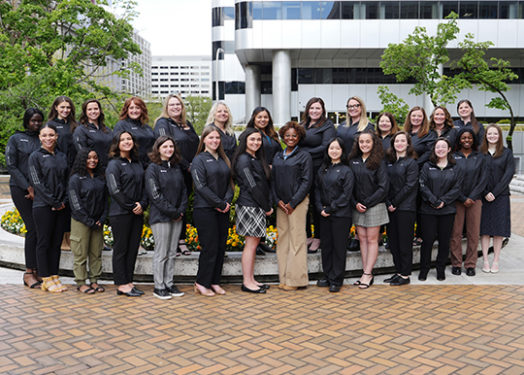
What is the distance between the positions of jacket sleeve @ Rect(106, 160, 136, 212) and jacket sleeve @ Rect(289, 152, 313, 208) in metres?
2.02

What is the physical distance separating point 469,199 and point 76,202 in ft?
17.2

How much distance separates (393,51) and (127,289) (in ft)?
73.7

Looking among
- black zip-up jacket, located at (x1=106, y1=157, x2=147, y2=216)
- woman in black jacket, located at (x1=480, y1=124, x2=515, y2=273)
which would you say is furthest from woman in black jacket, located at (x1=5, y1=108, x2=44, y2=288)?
woman in black jacket, located at (x1=480, y1=124, x2=515, y2=273)

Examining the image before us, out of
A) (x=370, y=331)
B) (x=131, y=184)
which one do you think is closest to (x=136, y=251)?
(x=131, y=184)

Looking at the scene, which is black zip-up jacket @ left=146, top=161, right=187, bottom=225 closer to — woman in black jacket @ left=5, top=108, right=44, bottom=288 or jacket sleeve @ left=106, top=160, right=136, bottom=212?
jacket sleeve @ left=106, top=160, right=136, bottom=212

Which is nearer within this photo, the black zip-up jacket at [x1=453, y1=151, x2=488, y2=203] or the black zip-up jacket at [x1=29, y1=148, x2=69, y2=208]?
the black zip-up jacket at [x1=29, y1=148, x2=69, y2=208]

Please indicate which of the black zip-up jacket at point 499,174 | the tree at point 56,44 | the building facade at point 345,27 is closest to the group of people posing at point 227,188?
the black zip-up jacket at point 499,174

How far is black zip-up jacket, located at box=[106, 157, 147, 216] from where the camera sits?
20.6ft

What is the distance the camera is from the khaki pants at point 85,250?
21.5 feet

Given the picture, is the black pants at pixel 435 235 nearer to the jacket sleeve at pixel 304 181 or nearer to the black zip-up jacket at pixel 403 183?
the black zip-up jacket at pixel 403 183

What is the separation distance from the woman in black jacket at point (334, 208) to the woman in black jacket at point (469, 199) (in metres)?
1.83

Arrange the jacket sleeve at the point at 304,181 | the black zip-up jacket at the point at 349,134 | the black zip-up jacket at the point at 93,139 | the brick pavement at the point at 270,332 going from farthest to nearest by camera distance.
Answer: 1. the black zip-up jacket at the point at 349,134
2. the black zip-up jacket at the point at 93,139
3. the jacket sleeve at the point at 304,181
4. the brick pavement at the point at 270,332

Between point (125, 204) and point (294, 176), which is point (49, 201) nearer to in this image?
point (125, 204)

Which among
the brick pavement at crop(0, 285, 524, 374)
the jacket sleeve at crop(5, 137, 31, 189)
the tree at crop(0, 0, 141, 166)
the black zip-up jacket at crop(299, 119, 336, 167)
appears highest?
the tree at crop(0, 0, 141, 166)
